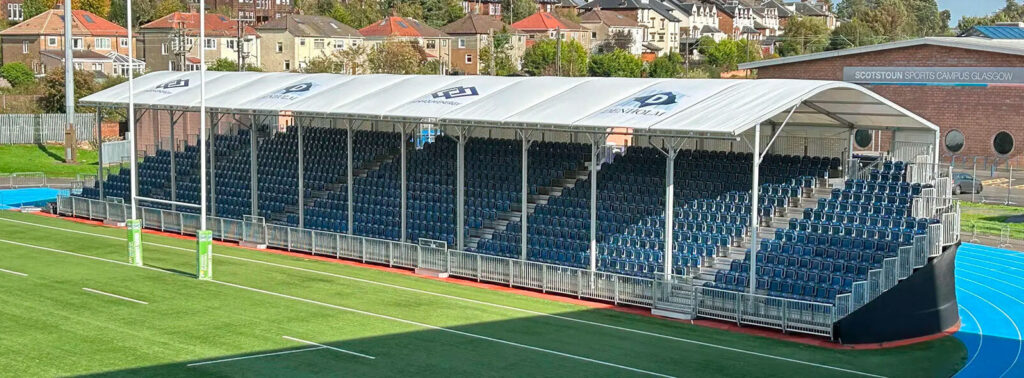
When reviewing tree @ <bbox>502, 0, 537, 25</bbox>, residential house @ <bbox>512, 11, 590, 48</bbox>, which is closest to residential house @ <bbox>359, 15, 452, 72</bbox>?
residential house @ <bbox>512, 11, 590, 48</bbox>

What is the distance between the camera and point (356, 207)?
122 feet

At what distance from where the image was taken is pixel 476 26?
381ft

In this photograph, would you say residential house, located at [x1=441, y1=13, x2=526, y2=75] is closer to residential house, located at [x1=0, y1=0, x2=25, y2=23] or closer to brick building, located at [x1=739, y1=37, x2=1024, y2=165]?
residential house, located at [x1=0, y1=0, x2=25, y2=23]

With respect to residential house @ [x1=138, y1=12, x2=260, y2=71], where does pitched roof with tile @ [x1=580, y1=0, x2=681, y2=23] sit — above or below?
above

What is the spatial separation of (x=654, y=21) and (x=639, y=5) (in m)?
4.10

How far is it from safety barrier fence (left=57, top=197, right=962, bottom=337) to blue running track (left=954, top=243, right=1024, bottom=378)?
240 centimetres

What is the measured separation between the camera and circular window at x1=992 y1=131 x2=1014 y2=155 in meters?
57.8

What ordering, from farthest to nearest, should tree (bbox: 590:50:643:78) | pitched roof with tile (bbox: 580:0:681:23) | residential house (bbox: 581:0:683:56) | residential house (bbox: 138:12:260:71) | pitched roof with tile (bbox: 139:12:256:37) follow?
1. pitched roof with tile (bbox: 580:0:681:23)
2. residential house (bbox: 581:0:683:56)
3. pitched roof with tile (bbox: 139:12:256:37)
4. residential house (bbox: 138:12:260:71)
5. tree (bbox: 590:50:643:78)

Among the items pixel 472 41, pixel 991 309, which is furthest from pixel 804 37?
pixel 991 309

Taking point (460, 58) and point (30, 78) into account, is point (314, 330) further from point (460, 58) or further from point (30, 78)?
point (460, 58)

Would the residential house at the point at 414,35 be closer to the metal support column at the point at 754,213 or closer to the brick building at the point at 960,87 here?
the brick building at the point at 960,87

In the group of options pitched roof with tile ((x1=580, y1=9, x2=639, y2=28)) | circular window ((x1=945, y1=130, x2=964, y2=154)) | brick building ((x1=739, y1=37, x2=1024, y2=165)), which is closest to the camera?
brick building ((x1=739, y1=37, x2=1024, y2=165))

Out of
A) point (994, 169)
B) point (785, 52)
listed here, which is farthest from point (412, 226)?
point (785, 52)

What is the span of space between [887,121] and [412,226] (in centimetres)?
1446
